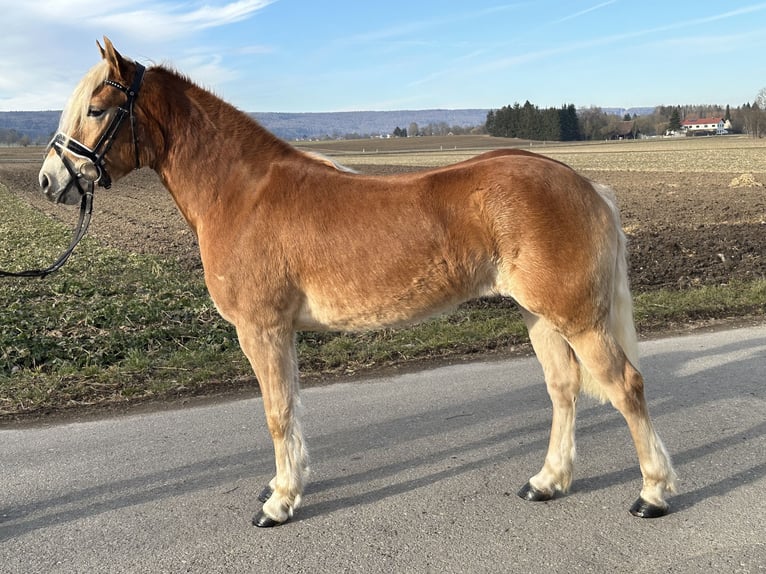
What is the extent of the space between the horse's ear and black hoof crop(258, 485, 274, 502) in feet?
8.30

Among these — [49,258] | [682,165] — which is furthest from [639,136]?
[49,258]

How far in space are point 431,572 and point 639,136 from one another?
140234 mm

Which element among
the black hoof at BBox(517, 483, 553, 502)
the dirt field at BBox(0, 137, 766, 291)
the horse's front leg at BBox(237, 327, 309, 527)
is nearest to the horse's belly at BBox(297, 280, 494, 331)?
the horse's front leg at BBox(237, 327, 309, 527)

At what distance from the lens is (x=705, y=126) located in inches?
5797

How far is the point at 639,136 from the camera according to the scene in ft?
422

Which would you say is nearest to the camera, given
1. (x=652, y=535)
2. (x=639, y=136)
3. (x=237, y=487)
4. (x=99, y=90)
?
(x=652, y=535)

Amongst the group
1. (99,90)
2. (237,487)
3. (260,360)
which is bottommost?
(237,487)

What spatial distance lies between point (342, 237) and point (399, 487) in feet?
5.21

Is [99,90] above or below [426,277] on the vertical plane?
above

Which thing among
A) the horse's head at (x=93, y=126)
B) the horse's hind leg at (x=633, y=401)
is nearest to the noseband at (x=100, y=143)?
the horse's head at (x=93, y=126)

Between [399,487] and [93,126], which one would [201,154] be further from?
[399,487]

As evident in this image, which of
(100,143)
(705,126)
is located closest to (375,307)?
(100,143)

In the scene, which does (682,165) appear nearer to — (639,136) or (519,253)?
(519,253)

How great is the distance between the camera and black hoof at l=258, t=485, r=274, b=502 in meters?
3.71
